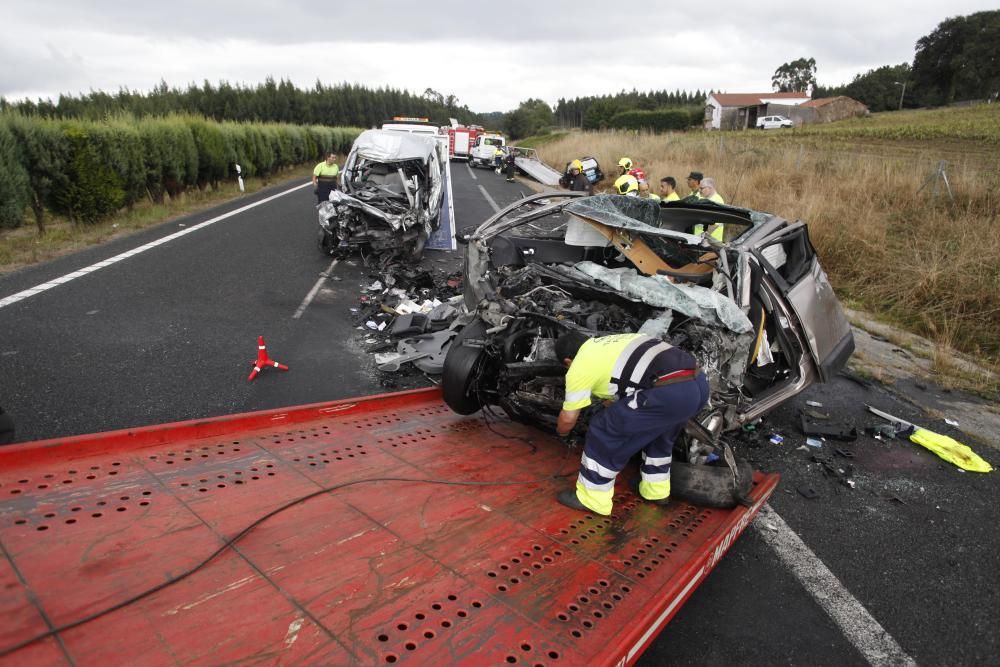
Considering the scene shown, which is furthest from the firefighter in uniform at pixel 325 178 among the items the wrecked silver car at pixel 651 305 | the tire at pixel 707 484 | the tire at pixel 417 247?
the tire at pixel 707 484

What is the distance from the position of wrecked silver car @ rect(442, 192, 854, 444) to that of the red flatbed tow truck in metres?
0.60

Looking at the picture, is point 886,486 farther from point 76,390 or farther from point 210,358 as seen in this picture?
point 76,390

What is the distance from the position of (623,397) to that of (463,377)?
123 cm

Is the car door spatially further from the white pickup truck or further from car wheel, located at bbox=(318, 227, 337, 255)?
the white pickup truck

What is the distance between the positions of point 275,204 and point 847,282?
44.1 feet

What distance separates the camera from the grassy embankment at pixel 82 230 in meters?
8.69

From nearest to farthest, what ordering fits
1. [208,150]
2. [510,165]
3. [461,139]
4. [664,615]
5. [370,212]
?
[664,615], [370,212], [208,150], [510,165], [461,139]

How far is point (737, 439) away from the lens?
4.48 meters

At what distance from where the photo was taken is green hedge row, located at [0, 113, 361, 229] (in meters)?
9.91

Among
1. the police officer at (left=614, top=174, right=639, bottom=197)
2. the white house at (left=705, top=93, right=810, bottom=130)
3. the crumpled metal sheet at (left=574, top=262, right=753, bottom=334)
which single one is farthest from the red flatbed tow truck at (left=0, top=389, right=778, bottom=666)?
the white house at (left=705, top=93, right=810, bottom=130)

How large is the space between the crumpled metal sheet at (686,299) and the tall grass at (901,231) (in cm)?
494

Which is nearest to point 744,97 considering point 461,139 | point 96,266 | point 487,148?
point 461,139

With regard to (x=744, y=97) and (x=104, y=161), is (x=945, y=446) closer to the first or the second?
(x=104, y=161)

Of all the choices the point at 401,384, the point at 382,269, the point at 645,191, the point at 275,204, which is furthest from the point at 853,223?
the point at 275,204
